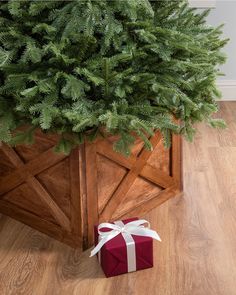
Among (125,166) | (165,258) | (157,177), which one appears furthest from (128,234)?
(157,177)

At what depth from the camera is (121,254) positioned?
1.41m

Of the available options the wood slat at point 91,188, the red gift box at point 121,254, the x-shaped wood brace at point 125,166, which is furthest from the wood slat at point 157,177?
the red gift box at point 121,254

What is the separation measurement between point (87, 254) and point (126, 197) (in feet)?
0.88

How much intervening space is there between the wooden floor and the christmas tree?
1.30 ft

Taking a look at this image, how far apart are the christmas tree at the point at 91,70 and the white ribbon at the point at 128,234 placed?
0.84ft

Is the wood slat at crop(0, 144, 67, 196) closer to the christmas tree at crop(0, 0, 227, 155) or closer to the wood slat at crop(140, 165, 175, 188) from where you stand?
the christmas tree at crop(0, 0, 227, 155)

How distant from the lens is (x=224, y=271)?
144 centimetres

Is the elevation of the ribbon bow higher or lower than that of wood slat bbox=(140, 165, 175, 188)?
higher

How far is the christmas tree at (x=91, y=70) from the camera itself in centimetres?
135

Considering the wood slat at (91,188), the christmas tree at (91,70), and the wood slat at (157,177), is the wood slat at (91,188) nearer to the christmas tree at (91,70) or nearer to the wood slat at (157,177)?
the christmas tree at (91,70)

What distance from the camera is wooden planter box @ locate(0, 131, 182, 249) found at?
1510 millimetres

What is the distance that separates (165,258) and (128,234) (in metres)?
0.17

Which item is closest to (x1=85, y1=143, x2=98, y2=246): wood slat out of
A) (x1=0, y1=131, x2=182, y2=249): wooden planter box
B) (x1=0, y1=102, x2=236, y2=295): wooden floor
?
(x1=0, y1=131, x2=182, y2=249): wooden planter box

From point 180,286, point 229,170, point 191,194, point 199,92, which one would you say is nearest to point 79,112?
point 199,92
